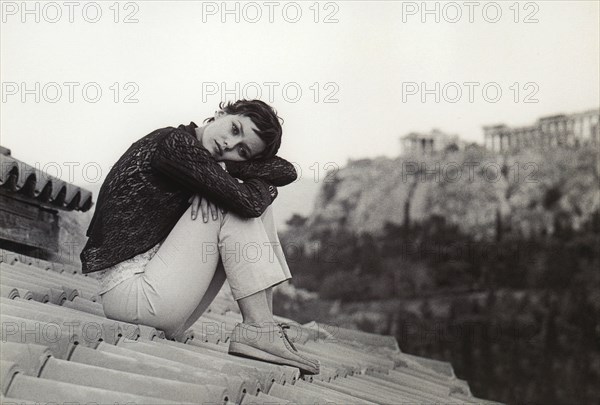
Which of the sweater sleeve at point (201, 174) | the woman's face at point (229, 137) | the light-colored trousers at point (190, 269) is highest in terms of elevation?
the woman's face at point (229, 137)

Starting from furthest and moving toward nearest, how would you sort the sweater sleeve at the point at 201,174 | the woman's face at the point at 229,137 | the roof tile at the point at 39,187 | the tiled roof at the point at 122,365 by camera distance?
the roof tile at the point at 39,187 → the woman's face at the point at 229,137 → the sweater sleeve at the point at 201,174 → the tiled roof at the point at 122,365

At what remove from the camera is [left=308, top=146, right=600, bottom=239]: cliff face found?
697 centimetres

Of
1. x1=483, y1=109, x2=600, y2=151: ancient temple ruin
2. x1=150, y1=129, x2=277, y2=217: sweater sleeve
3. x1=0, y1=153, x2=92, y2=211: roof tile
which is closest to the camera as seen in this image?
x1=150, y1=129, x2=277, y2=217: sweater sleeve

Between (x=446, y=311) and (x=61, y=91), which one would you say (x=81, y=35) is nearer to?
(x=61, y=91)

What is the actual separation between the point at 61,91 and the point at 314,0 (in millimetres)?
1745

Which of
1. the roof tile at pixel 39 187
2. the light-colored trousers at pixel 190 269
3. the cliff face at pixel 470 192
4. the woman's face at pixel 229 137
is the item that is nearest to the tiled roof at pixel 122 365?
the light-colored trousers at pixel 190 269

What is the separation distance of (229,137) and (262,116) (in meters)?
0.08

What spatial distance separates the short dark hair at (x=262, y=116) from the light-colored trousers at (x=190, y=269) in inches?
7.6

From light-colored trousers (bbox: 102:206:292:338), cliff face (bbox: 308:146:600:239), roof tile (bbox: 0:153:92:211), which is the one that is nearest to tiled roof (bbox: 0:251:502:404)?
light-colored trousers (bbox: 102:206:292:338)

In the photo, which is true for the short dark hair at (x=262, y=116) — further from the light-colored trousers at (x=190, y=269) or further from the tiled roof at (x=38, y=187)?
the tiled roof at (x=38, y=187)

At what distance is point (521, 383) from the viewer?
6449 mm

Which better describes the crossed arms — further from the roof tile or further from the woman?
the roof tile

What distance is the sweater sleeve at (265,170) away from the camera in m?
1.66

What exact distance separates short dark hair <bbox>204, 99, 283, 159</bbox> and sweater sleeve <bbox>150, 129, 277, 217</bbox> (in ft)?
0.44
